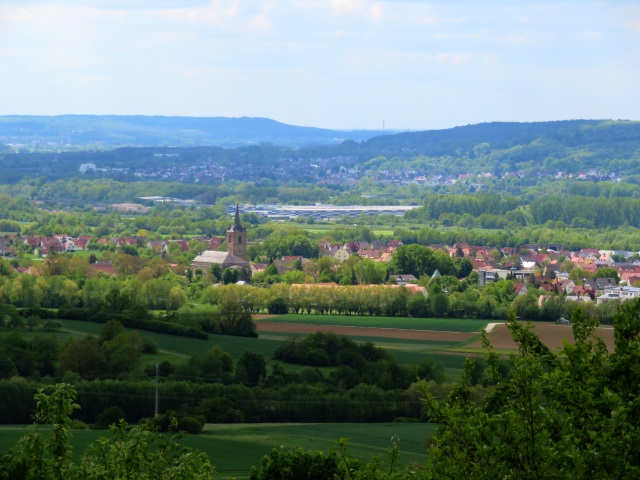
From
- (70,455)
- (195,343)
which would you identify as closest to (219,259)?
(195,343)

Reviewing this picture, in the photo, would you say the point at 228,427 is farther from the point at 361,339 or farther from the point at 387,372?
the point at 361,339

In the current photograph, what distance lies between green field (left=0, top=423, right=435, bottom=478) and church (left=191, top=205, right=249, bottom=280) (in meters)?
44.2

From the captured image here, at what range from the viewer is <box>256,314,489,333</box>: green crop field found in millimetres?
51844

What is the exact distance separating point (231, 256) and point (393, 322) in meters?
27.5

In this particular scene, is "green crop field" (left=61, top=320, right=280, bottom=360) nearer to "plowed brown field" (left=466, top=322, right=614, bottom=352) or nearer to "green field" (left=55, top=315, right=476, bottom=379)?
"green field" (left=55, top=315, right=476, bottom=379)

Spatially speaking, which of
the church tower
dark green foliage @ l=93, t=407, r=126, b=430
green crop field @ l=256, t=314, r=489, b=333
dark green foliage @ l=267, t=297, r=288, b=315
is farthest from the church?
dark green foliage @ l=93, t=407, r=126, b=430

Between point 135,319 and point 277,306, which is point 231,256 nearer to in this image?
point 277,306

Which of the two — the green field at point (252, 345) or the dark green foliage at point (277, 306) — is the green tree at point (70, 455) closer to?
the green field at point (252, 345)

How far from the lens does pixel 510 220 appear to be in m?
129

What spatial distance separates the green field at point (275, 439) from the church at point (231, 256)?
4421 cm

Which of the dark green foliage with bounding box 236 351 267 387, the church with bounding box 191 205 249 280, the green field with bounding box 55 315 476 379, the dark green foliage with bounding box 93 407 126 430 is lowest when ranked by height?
the church with bounding box 191 205 249 280

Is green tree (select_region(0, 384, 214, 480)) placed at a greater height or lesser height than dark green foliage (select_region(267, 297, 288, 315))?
greater

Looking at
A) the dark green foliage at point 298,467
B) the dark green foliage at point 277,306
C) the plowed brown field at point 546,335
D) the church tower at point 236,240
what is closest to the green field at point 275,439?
the dark green foliage at point 298,467

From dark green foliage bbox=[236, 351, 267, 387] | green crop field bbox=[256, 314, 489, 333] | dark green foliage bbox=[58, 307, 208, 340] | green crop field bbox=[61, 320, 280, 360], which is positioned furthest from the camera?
green crop field bbox=[256, 314, 489, 333]
